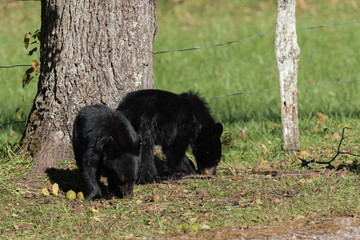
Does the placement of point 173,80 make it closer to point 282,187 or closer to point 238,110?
point 238,110

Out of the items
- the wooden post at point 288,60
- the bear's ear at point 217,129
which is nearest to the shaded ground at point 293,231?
the bear's ear at point 217,129

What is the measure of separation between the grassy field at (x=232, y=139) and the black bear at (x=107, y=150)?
213mm

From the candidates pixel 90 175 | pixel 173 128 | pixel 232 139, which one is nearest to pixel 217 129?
pixel 173 128

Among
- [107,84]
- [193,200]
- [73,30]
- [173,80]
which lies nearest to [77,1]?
[73,30]

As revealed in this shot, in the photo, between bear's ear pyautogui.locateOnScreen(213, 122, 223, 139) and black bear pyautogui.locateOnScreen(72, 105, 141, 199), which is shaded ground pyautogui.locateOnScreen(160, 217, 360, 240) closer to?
black bear pyautogui.locateOnScreen(72, 105, 141, 199)

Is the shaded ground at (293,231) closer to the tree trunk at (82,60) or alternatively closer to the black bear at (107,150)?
the black bear at (107,150)

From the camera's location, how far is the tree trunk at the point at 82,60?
6.51 m

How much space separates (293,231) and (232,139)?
3.62 metres

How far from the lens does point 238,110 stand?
9.80m

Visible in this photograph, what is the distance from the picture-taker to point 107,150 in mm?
5652

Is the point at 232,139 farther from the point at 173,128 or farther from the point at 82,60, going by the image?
the point at 82,60

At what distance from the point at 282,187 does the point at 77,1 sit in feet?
9.49

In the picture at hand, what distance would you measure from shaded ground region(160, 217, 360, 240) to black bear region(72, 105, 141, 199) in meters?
1.10

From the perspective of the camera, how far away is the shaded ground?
4.62m
